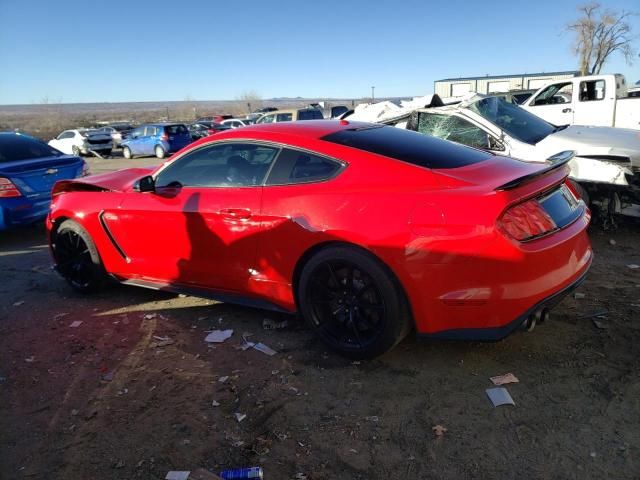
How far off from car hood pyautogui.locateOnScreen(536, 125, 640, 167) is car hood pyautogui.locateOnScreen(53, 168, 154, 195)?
4790 millimetres

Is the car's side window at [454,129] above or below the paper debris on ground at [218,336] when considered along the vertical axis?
above

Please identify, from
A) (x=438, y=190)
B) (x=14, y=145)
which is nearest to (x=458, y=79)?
(x=14, y=145)

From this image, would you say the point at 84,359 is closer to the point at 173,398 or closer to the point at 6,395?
the point at 6,395

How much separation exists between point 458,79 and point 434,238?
4470cm

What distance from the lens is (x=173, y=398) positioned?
3.06m

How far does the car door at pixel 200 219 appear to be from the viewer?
12.0 ft

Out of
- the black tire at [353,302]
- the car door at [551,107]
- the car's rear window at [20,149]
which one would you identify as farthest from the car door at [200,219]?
the car door at [551,107]

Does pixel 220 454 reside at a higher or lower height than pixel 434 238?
lower

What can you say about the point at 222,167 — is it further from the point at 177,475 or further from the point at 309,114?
the point at 309,114

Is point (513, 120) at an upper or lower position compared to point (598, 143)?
upper

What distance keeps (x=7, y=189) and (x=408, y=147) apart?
19.5ft

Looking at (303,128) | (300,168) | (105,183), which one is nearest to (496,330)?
(300,168)

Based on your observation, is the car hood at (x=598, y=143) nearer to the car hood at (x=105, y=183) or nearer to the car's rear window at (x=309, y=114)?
the car hood at (x=105, y=183)

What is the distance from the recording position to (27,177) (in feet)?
23.0
